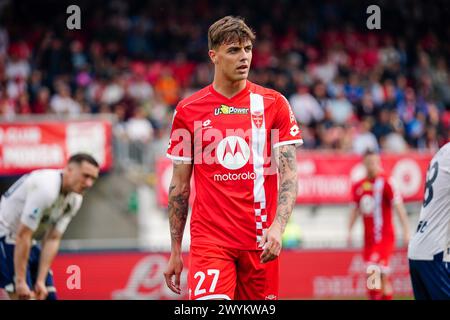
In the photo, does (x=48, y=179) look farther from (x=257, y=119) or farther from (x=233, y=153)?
(x=257, y=119)

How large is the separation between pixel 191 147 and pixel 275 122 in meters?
0.65

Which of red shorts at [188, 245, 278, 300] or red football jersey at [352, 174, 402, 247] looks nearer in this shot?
red shorts at [188, 245, 278, 300]

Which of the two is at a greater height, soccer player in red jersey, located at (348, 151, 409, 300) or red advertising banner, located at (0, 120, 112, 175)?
red advertising banner, located at (0, 120, 112, 175)

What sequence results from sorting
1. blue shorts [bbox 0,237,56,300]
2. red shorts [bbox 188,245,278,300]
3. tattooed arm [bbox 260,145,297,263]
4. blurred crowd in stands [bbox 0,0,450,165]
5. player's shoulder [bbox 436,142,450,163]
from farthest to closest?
blurred crowd in stands [bbox 0,0,450,165] → blue shorts [bbox 0,237,56,300] → player's shoulder [bbox 436,142,450,163] → red shorts [bbox 188,245,278,300] → tattooed arm [bbox 260,145,297,263]

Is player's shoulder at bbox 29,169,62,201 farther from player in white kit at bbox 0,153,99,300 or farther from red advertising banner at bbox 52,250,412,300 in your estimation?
red advertising banner at bbox 52,250,412,300

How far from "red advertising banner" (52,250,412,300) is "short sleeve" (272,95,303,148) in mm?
8699

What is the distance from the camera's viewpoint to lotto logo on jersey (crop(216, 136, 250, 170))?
6.24m

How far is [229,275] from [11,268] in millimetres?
3791

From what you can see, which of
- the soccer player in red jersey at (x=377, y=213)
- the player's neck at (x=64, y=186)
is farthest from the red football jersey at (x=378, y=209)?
the player's neck at (x=64, y=186)

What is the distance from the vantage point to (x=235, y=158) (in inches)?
246

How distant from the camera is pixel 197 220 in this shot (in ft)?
20.7

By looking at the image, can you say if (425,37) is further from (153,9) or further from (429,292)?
(429,292)

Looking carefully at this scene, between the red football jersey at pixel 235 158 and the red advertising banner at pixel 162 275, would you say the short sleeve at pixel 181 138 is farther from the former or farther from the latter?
the red advertising banner at pixel 162 275

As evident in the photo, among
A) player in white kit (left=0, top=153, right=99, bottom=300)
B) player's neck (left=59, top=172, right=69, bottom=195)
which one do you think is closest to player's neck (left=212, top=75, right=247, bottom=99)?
player in white kit (left=0, top=153, right=99, bottom=300)
